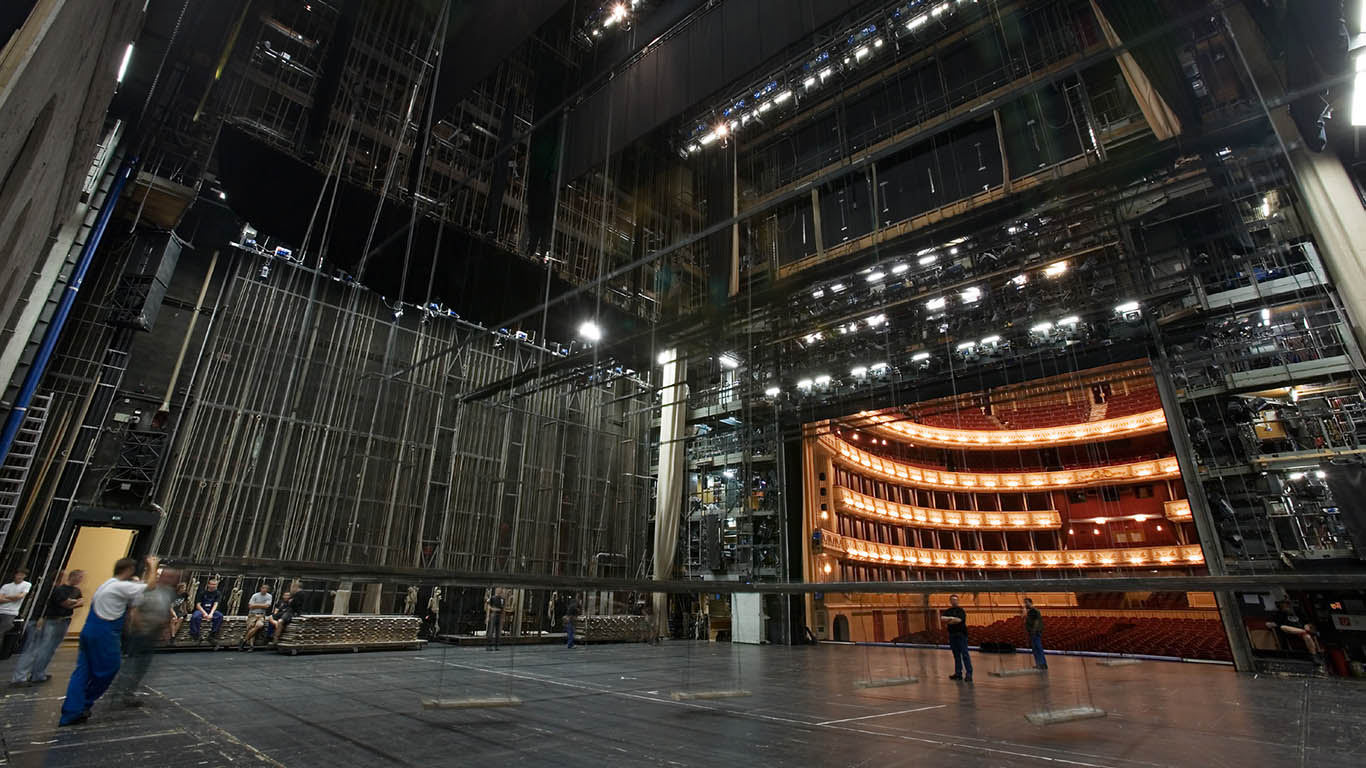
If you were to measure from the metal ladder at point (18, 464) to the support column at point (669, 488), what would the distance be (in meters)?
12.1

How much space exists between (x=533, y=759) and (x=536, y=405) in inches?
604

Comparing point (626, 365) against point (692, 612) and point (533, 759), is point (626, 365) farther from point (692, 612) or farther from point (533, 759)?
point (533, 759)

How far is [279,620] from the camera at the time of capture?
1081cm

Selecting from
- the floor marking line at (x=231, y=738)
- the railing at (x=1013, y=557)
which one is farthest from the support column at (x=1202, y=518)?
the floor marking line at (x=231, y=738)

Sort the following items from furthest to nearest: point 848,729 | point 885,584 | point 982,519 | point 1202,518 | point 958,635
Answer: point 982,519 → point 1202,518 → point 958,635 → point 885,584 → point 848,729

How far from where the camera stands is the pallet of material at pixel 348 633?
10.2m

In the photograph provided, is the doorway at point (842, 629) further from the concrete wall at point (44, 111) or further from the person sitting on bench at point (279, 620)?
the concrete wall at point (44, 111)

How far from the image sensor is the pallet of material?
10156 millimetres

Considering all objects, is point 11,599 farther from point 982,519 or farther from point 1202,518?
point 982,519

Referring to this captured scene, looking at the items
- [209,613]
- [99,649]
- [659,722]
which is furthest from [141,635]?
[209,613]

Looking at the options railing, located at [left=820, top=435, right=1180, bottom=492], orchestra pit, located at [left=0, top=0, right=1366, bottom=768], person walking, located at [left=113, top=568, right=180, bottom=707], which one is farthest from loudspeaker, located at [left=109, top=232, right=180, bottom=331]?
railing, located at [left=820, top=435, right=1180, bottom=492]

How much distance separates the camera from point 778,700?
591 cm

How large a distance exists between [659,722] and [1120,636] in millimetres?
18151

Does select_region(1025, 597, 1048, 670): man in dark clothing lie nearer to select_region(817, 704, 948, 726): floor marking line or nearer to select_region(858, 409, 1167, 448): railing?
select_region(817, 704, 948, 726): floor marking line
